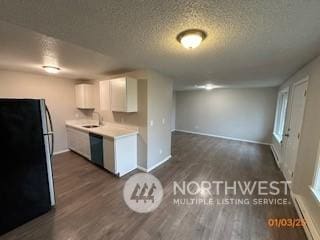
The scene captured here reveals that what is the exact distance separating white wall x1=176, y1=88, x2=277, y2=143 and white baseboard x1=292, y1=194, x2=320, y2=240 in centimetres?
394

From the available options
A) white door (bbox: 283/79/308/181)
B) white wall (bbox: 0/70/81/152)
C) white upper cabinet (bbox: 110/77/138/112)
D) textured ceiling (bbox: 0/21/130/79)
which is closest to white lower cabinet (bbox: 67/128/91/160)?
white wall (bbox: 0/70/81/152)

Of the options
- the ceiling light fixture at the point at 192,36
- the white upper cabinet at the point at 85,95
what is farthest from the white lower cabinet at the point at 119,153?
the ceiling light fixture at the point at 192,36

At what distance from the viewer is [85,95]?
4340mm

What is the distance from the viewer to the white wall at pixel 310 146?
1873mm

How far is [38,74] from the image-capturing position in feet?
12.5

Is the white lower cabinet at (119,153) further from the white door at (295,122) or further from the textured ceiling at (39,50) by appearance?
the white door at (295,122)

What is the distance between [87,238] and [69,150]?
347 cm

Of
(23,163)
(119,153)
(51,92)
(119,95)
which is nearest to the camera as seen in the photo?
(23,163)

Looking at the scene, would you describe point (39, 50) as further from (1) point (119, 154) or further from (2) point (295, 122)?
(2) point (295, 122)

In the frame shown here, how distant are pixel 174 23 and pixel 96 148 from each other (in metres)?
3.05

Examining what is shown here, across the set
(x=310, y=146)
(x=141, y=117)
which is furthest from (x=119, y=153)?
(x=310, y=146)

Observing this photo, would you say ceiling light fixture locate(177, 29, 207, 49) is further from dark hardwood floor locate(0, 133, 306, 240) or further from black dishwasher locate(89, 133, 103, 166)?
black dishwasher locate(89, 133, 103, 166)

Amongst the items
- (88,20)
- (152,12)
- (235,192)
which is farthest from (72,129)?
(235,192)

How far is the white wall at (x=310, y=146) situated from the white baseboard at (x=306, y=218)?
0.05 m
